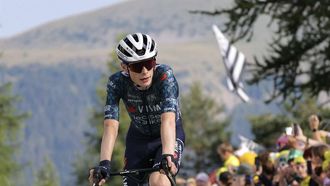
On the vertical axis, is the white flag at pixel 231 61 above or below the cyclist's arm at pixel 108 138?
above

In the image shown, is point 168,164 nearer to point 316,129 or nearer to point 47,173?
point 316,129

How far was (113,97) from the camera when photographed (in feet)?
33.2

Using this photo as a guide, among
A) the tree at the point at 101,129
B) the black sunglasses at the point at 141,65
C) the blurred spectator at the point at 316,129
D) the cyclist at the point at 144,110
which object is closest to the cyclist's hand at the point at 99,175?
the cyclist at the point at 144,110

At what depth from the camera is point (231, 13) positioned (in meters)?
25.5

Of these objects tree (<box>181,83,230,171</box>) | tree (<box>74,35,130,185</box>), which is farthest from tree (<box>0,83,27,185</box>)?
tree (<box>181,83,230,171</box>)

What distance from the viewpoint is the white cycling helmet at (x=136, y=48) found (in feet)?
31.6

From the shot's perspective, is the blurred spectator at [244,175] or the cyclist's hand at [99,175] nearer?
the cyclist's hand at [99,175]

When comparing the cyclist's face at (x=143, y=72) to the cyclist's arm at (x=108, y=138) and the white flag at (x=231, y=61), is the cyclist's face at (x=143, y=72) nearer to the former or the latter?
the cyclist's arm at (x=108, y=138)

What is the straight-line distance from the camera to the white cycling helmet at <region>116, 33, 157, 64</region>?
31.6 feet

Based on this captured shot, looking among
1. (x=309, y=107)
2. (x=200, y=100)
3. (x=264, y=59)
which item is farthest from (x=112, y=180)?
(x=264, y=59)

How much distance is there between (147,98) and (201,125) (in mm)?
105583

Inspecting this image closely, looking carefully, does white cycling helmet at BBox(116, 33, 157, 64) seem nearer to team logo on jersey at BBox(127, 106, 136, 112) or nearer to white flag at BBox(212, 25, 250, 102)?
team logo on jersey at BBox(127, 106, 136, 112)

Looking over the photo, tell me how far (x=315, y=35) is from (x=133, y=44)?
1632 cm

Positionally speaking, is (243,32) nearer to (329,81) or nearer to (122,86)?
(329,81)
